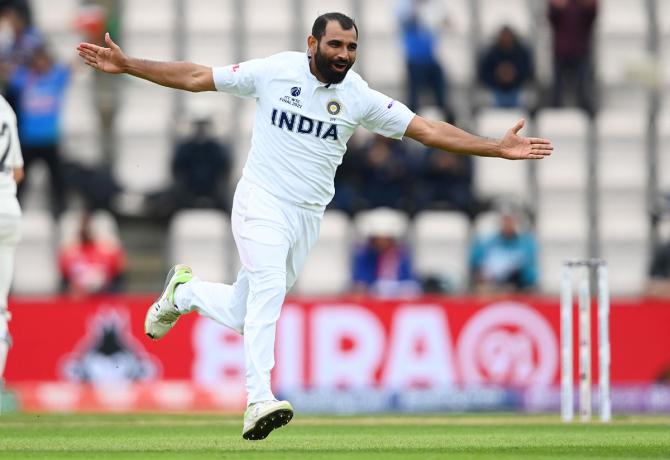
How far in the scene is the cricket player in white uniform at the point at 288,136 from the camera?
7.41 meters

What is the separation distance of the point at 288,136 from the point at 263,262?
639 millimetres

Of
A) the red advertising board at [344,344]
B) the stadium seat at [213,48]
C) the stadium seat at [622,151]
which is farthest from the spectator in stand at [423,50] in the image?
the red advertising board at [344,344]

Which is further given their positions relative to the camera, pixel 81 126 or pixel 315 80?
pixel 81 126

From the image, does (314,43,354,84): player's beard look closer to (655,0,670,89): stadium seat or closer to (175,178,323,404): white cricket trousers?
(175,178,323,404): white cricket trousers

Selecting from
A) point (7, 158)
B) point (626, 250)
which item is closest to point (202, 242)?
point (626, 250)

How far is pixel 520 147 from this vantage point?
750 cm

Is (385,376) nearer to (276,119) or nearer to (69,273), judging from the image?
(69,273)

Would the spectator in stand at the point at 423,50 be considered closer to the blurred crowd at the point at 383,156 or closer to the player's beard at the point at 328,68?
the blurred crowd at the point at 383,156

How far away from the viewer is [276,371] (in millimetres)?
12594

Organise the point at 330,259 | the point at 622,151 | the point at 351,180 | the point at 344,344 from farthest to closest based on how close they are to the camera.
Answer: the point at 622,151, the point at 330,259, the point at 351,180, the point at 344,344

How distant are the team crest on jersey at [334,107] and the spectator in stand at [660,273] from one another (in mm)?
6215

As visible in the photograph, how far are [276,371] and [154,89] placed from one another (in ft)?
14.0

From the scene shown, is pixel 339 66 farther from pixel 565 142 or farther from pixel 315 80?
pixel 565 142

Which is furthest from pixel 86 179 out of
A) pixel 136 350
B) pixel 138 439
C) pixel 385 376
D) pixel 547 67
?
pixel 138 439
